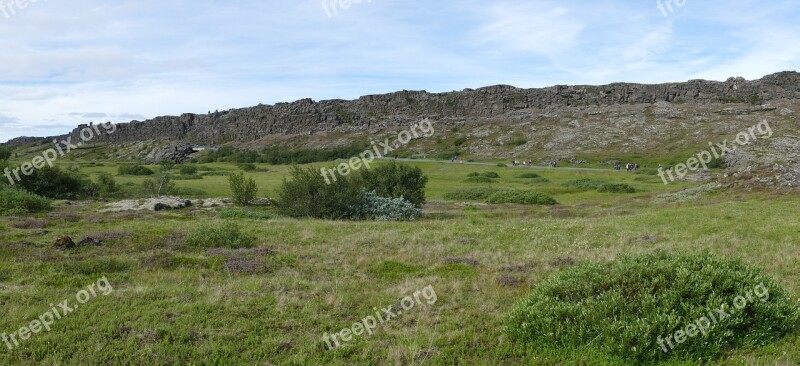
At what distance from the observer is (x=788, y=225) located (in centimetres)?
1938

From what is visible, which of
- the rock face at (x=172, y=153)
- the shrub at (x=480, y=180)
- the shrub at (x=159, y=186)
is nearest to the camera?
the shrub at (x=159, y=186)

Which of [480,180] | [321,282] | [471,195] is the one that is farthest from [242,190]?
[480,180]

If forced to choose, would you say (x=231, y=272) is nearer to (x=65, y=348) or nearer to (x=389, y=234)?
(x=65, y=348)

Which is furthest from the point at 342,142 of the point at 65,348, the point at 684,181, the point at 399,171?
the point at 65,348

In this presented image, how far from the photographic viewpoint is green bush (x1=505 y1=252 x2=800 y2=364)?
7.71m

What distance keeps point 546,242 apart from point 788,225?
10001 mm

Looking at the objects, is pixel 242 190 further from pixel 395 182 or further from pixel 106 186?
pixel 106 186

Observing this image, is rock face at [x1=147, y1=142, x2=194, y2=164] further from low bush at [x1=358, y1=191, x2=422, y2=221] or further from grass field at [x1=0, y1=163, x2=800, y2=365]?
grass field at [x1=0, y1=163, x2=800, y2=365]

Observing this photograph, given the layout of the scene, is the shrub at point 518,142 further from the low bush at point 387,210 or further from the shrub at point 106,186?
the low bush at point 387,210

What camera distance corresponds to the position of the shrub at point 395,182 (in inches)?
1503

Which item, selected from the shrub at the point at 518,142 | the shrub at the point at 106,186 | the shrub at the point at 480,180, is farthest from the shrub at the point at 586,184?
the shrub at the point at 518,142

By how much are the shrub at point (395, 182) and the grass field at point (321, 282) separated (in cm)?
1322

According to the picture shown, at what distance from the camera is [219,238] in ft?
60.4

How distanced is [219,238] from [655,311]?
49.7ft
